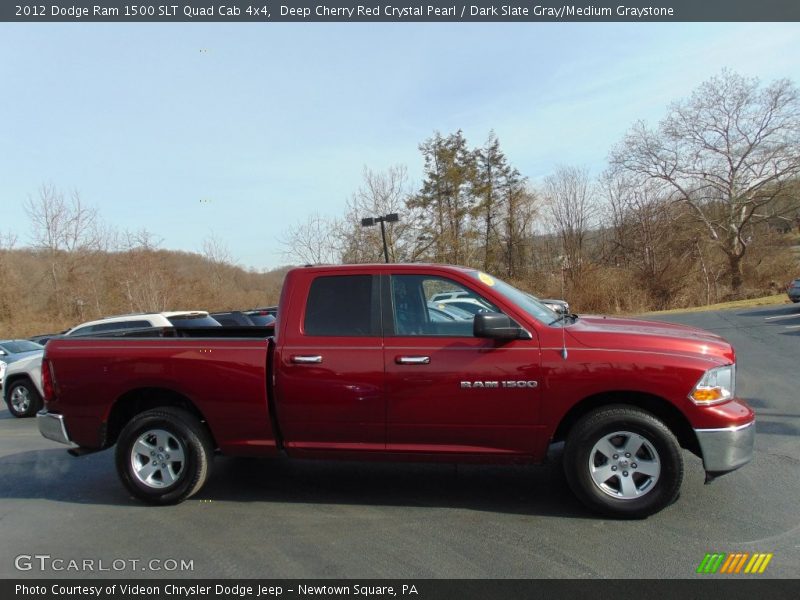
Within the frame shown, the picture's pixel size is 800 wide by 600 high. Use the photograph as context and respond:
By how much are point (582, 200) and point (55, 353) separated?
48061 millimetres

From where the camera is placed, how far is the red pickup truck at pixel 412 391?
390cm

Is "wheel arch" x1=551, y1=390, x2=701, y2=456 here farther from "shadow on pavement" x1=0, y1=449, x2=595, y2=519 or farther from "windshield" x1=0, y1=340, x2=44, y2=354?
"windshield" x1=0, y1=340, x2=44, y2=354

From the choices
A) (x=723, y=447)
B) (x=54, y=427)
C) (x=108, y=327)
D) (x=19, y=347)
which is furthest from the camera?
(x=19, y=347)

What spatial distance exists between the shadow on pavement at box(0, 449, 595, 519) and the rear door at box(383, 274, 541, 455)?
545 millimetres

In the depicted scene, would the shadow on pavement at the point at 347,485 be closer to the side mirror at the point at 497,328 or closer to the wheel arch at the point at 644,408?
the wheel arch at the point at 644,408

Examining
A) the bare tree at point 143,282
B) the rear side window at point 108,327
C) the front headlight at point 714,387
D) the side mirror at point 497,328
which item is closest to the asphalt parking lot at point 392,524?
the front headlight at point 714,387

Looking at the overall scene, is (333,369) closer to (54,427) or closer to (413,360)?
(413,360)

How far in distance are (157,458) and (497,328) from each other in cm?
313

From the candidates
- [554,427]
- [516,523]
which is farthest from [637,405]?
[516,523]

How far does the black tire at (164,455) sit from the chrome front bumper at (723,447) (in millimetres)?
3926

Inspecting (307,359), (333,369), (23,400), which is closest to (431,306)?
(333,369)

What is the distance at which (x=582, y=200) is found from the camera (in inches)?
1880

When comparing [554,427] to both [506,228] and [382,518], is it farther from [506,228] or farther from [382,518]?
[506,228]

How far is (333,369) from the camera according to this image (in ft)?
13.9
